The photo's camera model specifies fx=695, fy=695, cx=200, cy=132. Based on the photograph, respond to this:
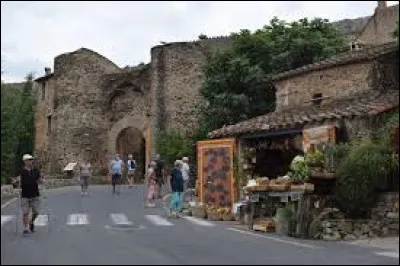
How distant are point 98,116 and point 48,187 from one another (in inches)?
481

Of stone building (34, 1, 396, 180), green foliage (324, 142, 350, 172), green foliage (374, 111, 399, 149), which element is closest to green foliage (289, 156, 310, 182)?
green foliage (324, 142, 350, 172)

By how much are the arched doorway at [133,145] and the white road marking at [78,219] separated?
26.9 metres

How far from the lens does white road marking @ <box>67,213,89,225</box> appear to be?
1900 cm

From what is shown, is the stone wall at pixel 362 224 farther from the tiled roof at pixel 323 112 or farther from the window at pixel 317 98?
the window at pixel 317 98

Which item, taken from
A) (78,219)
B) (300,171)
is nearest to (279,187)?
(300,171)

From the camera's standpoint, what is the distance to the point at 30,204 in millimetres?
16078

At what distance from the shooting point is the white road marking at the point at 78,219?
748 inches

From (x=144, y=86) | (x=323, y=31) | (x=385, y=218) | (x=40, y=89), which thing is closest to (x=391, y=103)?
(x=385, y=218)

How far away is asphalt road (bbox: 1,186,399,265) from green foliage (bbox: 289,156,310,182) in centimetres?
193

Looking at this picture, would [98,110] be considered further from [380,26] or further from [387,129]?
[387,129]

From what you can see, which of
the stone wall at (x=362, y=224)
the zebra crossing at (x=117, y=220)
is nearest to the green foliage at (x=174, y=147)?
the zebra crossing at (x=117, y=220)

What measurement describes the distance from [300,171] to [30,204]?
7.05 metres

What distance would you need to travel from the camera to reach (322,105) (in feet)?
80.4

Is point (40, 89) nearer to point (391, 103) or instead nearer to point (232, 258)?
point (391, 103)
